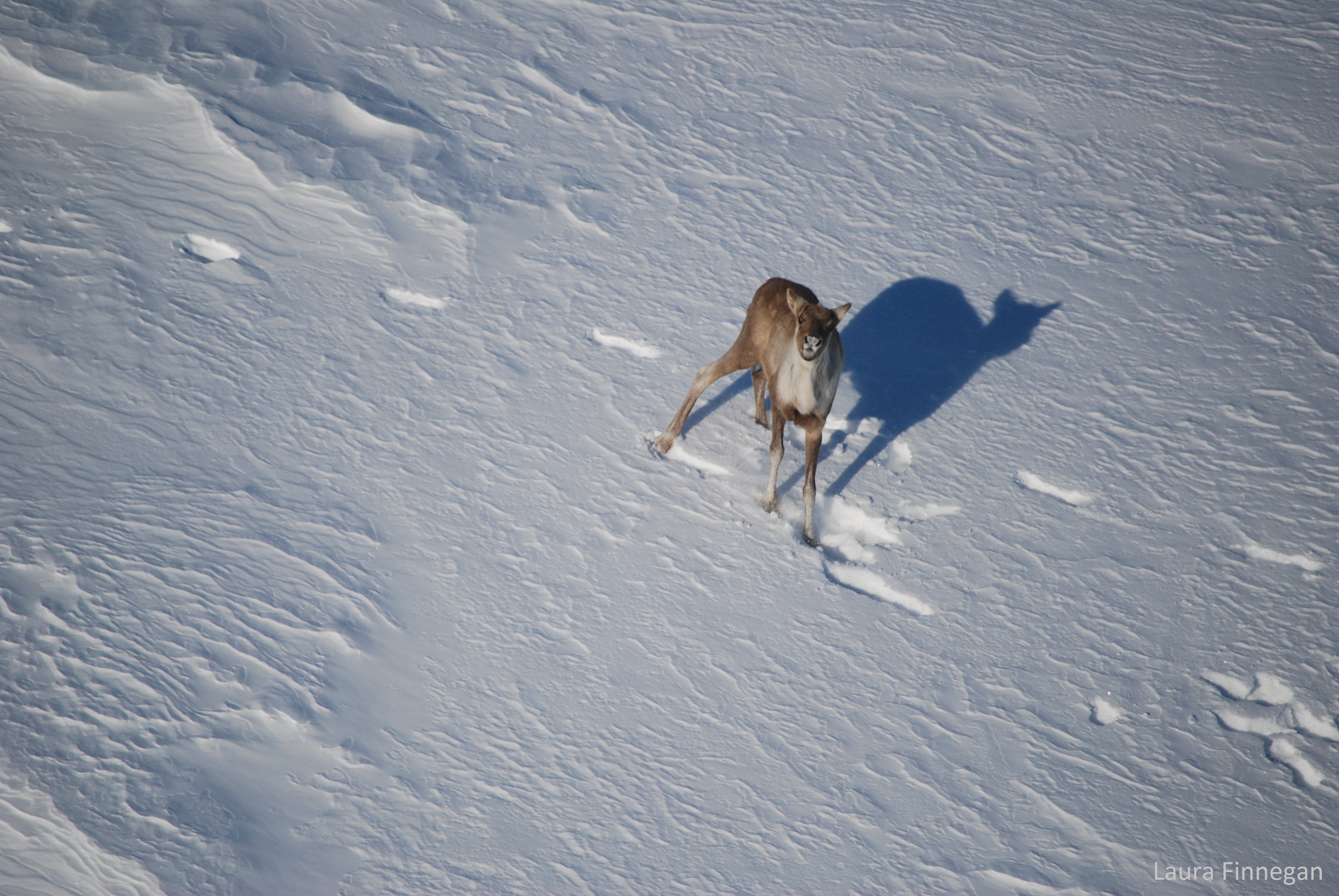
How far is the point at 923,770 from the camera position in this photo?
4.32 m

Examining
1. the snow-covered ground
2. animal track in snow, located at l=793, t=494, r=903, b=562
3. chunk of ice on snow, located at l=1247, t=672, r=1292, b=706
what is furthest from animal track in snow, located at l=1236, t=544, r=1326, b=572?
animal track in snow, located at l=793, t=494, r=903, b=562

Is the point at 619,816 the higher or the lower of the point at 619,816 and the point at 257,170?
the lower

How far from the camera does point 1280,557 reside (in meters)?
5.36

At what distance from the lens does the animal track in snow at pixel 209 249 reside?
6.43 metres

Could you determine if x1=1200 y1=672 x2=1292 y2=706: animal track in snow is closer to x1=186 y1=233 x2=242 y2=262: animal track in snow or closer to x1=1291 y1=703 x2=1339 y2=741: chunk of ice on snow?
x1=1291 y1=703 x2=1339 y2=741: chunk of ice on snow

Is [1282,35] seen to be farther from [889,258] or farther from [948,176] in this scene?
[889,258]

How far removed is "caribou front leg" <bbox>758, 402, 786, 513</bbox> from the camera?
503 centimetres

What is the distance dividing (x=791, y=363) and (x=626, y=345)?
5.83ft

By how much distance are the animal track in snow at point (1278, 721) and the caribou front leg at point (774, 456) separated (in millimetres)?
2392

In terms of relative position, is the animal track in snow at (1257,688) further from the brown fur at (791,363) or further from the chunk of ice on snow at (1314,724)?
the brown fur at (791,363)

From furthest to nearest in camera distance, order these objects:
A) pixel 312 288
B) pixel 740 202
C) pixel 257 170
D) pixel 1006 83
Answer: pixel 1006 83
pixel 740 202
pixel 257 170
pixel 312 288

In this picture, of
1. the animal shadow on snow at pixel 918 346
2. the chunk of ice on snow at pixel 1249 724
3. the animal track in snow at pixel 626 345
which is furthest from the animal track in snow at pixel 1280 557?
the animal track in snow at pixel 626 345

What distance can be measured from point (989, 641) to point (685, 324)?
2945mm

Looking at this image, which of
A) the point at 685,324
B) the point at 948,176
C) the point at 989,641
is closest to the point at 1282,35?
the point at 948,176
